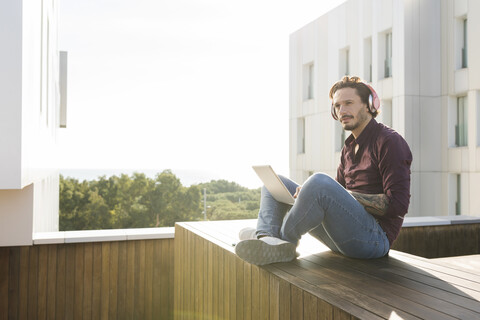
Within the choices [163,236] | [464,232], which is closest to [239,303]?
[163,236]

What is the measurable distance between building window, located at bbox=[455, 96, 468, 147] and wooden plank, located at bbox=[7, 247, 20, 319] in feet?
36.8

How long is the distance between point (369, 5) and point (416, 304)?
539 inches

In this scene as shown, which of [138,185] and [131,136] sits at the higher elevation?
[131,136]

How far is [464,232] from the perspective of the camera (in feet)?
17.7

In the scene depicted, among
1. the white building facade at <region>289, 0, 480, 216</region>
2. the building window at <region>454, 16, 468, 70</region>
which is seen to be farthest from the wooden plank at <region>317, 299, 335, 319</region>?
the building window at <region>454, 16, 468, 70</region>

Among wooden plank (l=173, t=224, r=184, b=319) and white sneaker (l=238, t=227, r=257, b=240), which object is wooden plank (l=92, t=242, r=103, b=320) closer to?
wooden plank (l=173, t=224, r=184, b=319)

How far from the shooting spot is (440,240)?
5.26 m

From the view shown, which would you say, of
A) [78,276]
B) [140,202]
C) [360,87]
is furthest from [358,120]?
[140,202]

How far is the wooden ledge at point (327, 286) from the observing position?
172cm

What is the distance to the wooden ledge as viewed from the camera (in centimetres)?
172

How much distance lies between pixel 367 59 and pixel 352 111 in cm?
1254

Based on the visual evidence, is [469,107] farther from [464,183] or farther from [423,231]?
[423,231]

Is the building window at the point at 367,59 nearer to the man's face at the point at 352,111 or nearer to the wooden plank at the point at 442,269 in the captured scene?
the man's face at the point at 352,111

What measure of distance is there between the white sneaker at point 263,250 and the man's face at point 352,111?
786mm
